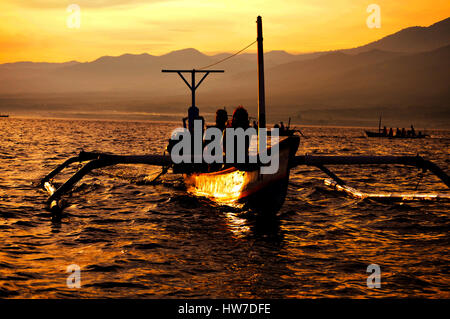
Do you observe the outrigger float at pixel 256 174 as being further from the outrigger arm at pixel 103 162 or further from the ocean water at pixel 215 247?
the ocean water at pixel 215 247

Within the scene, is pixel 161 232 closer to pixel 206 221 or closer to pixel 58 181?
pixel 206 221

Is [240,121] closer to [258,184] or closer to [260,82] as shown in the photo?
[258,184]

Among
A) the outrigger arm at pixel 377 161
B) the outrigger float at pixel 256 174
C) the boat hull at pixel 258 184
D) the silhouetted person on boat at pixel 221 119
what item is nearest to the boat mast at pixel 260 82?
the outrigger float at pixel 256 174

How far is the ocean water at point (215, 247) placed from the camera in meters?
7.71

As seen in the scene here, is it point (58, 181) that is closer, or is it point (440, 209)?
point (440, 209)

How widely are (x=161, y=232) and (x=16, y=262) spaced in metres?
3.78

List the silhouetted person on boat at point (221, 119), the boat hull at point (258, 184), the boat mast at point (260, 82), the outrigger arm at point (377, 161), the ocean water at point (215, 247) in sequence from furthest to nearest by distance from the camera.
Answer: the outrigger arm at point (377, 161)
the silhouetted person on boat at point (221, 119)
the boat mast at point (260, 82)
the boat hull at point (258, 184)
the ocean water at point (215, 247)

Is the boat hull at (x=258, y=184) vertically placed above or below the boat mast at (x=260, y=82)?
below

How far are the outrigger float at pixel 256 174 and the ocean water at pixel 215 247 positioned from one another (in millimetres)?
520

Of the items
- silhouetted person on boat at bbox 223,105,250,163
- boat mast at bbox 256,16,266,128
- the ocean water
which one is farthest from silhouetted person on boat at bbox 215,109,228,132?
the ocean water

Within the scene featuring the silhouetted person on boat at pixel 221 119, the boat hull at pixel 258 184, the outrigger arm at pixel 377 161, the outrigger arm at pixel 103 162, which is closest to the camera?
the boat hull at pixel 258 184
